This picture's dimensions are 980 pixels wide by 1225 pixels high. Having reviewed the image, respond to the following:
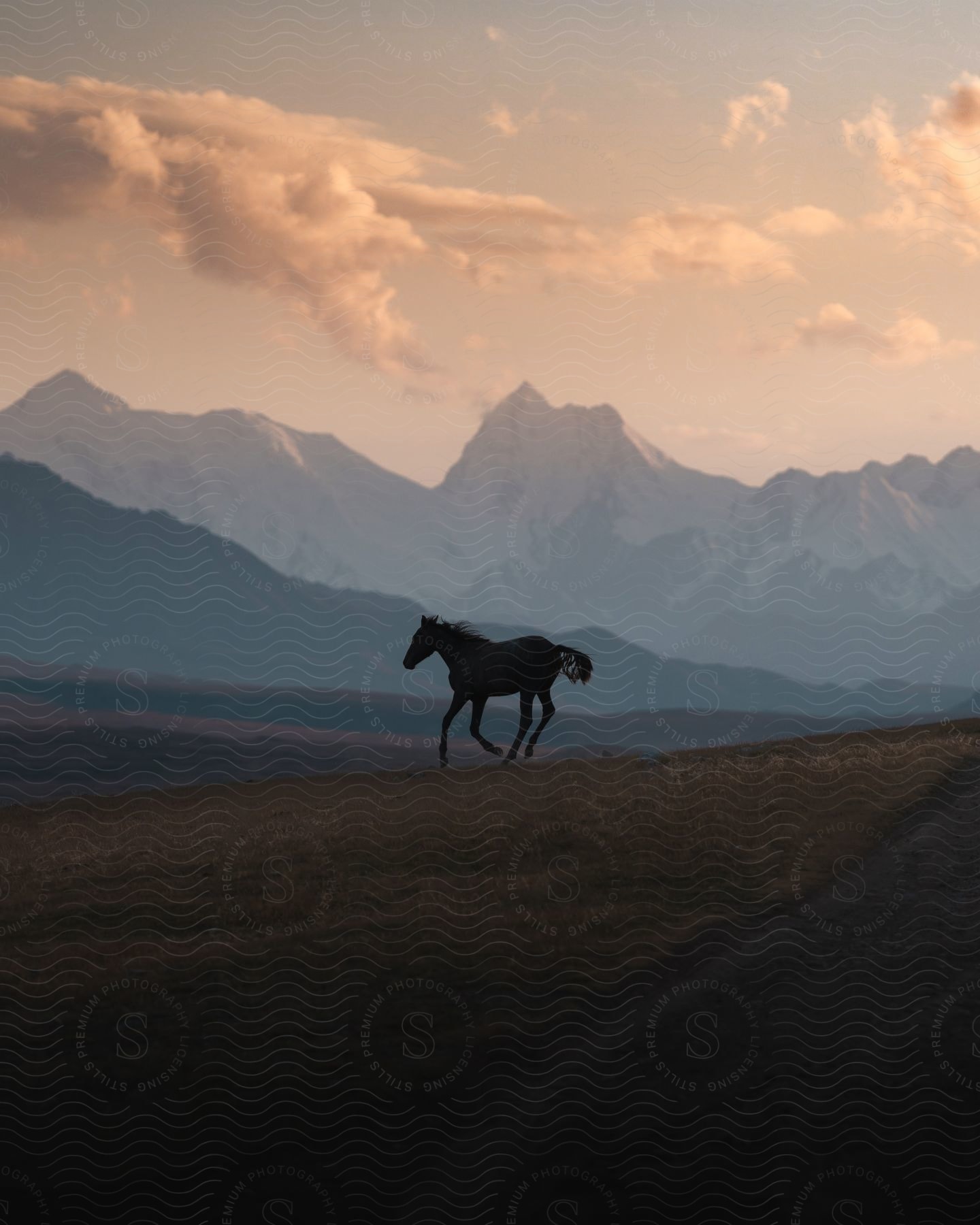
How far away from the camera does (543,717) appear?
36000 millimetres

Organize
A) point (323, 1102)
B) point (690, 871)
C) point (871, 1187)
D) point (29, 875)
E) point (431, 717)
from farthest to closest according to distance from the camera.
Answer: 1. point (431, 717)
2. point (29, 875)
3. point (690, 871)
4. point (323, 1102)
5. point (871, 1187)

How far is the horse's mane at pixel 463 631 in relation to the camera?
37219 mm

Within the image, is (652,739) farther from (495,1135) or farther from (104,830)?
(495,1135)

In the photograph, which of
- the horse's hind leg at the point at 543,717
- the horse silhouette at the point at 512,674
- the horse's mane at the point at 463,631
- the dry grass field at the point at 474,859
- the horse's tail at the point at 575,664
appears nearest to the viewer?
the dry grass field at the point at 474,859

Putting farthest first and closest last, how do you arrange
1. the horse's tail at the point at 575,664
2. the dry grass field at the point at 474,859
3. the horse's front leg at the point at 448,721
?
the horse's front leg at the point at 448,721, the horse's tail at the point at 575,664, the dry grass field at the point at 474,859

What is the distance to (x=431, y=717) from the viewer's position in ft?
573

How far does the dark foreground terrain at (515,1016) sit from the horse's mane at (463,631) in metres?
6.87

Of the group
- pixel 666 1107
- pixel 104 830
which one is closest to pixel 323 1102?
pixel 666 1107

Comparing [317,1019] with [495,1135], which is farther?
[317,1019]

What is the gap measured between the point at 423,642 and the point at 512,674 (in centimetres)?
331

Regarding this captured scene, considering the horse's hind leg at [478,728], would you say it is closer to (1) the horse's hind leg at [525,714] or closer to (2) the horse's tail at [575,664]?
(1) the horse's hind leg at [525,714]

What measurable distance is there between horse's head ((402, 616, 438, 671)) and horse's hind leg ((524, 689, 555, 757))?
12.7 ft

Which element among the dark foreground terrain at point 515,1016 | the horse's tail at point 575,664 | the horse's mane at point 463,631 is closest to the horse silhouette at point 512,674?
the horse's tail at point 575,664

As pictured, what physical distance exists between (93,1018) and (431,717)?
154129 millimetres
